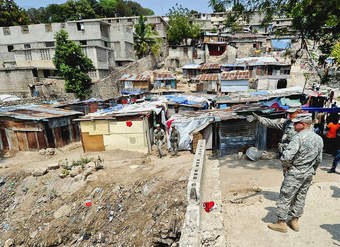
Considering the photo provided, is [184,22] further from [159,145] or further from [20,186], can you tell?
[20,186]

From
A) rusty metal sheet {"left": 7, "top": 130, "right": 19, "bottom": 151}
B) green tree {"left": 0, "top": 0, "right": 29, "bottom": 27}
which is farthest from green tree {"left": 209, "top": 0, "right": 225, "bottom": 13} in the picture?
green tree {"left": 0, "top": 0, "right": 29, "bottom": 27}

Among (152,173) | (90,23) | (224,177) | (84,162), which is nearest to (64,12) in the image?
(90,23)

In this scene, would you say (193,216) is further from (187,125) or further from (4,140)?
(4,140)

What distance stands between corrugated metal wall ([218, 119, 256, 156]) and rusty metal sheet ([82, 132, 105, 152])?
299 inches

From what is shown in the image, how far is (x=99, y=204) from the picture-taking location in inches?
339

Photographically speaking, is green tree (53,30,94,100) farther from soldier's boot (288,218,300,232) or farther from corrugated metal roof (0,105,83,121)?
soldier's boot (288,218,300,232)

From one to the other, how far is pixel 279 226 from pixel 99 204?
7.35 m

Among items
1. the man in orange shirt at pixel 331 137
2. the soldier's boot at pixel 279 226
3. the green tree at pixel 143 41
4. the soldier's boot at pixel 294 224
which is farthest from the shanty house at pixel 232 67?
the soldier's boot at pixel 279 226

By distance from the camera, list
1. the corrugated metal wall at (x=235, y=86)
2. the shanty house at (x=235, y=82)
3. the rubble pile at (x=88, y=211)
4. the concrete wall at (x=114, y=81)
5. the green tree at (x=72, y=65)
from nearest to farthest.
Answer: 1. the rubble pile at (x=88, y=211)
2. the green tree at (x=72, y=65)
3. the shanty house at (x=235, y=82)
4. the corrugated metal wall at (x=235, y=86)
5. the concrete wall at (x=114, y=81)

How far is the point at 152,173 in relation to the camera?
9602 mm

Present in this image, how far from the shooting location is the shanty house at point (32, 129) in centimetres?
1296

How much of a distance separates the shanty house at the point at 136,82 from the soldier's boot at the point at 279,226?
2458cm

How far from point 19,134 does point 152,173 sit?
34.0ft

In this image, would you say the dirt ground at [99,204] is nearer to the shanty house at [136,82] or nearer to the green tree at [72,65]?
the green tree at [72,65]
